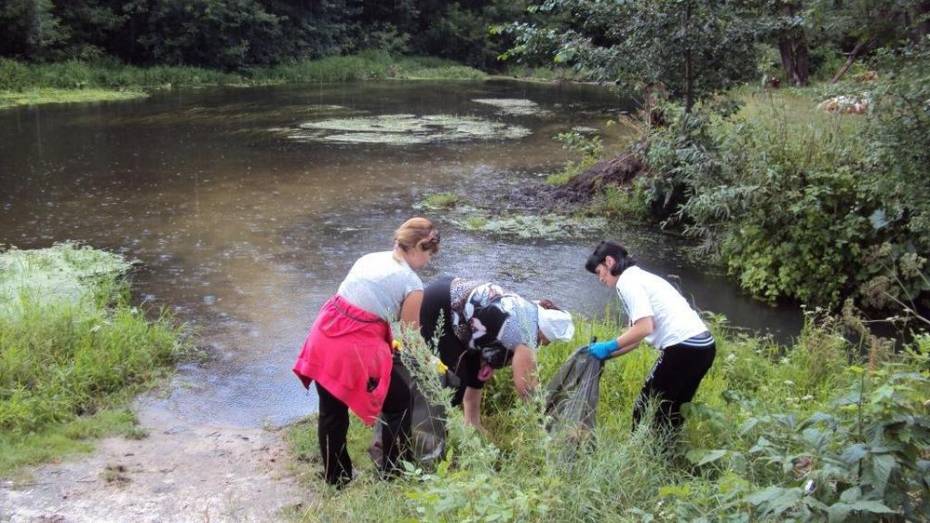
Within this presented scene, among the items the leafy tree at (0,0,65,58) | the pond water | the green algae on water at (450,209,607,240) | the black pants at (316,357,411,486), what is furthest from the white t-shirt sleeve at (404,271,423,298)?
the leafy tree at (0,0,65,58)

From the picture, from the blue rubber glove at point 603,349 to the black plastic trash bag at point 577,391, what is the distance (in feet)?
0.09

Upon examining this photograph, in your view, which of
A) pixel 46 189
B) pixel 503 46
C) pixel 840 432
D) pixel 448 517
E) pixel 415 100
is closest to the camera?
pixel 840 432

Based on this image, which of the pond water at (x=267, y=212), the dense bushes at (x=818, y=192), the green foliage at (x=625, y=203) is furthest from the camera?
the green foliage at (x=625, y=203)

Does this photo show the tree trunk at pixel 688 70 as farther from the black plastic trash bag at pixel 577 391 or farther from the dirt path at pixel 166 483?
the dirt path at pixel 166 483

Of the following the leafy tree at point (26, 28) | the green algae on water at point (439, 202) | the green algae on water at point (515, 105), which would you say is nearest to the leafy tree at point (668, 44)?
the green algae on water at point (439, 202)

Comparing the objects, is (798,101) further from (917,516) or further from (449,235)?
(917,516)

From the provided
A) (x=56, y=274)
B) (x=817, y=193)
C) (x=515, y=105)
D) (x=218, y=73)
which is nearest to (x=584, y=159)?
(x=817, y=193)

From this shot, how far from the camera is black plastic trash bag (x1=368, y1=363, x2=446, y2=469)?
13.7 ft

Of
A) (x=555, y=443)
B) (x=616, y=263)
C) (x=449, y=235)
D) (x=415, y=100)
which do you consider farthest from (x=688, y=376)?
(x=415, y=100)

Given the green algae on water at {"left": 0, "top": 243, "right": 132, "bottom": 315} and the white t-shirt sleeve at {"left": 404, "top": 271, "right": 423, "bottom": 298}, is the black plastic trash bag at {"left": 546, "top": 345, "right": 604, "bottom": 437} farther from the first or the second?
the green algae on water at {"left": 0, "top": 243, "right": 132, "bottom": 315}

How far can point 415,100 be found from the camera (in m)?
27.8

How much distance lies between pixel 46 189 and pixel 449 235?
6.34 m

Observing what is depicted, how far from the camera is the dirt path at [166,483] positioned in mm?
3928

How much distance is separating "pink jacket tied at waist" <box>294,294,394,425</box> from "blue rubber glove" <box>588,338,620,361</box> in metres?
1.01
